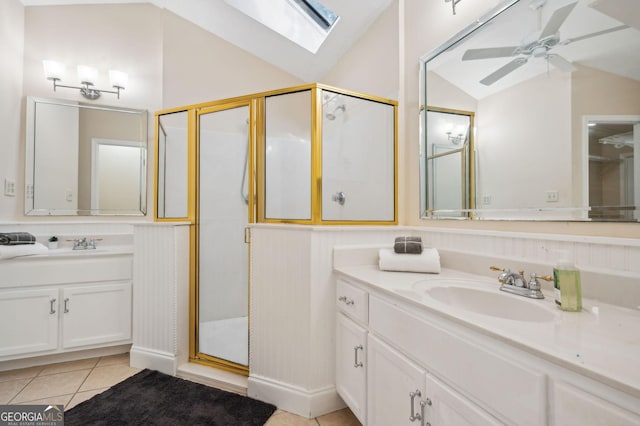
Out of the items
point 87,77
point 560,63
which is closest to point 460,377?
point 560,63

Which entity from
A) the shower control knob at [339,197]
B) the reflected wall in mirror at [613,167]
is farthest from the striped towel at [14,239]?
the reflected wall in mirror at [613,167]

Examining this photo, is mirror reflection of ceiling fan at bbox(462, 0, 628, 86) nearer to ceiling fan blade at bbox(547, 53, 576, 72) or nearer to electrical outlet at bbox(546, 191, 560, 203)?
ceiling fan blade at bbox(547, 53, 576, 72)

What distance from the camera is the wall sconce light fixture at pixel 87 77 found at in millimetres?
2412

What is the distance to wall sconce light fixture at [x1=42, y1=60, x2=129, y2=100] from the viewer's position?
2412 millimetres

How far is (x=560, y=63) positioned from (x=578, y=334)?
0.97 metres

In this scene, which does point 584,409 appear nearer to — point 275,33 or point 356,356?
point 356,356

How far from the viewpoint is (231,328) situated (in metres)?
2.17

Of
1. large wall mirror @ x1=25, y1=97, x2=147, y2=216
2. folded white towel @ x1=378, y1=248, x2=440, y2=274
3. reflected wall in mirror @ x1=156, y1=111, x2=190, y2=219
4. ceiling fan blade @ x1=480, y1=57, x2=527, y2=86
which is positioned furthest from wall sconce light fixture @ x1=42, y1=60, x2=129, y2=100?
ceiling fan blade @ x1=480, y1=57, x2=527, y2=86

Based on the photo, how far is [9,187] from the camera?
2.27m

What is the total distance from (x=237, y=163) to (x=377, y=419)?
1.71 m

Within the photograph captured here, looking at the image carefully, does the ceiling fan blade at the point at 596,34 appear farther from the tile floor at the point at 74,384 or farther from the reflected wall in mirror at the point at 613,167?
the tile floor at the point at 74,384

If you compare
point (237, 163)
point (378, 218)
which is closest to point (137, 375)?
point (237, 163)

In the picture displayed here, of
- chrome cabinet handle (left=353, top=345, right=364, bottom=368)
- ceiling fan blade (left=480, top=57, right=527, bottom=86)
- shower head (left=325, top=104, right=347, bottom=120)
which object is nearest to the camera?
ceiling fan blade (left=480, top=57, right=527, bottom=86)

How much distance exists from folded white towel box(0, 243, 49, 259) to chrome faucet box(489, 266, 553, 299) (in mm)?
2817
